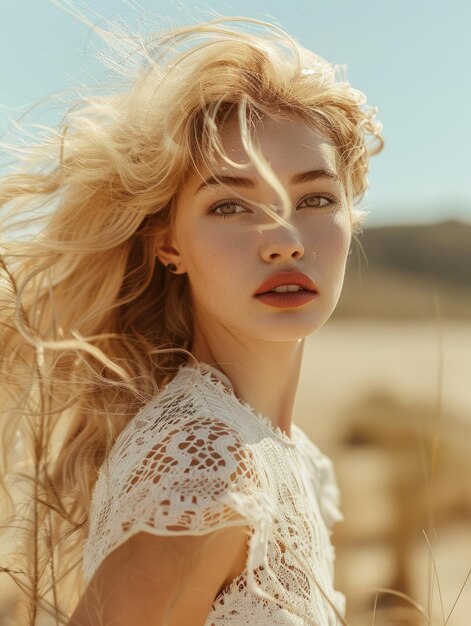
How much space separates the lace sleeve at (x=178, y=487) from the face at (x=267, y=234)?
0.37 m

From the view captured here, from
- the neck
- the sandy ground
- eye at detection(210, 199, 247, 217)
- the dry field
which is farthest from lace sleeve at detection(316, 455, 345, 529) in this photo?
the sandy ground

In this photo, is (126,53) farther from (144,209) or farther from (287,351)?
(287,351)

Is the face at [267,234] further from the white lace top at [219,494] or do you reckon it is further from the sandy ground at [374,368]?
the sandy ground at [374,368]

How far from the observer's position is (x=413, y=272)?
32500 millimetres

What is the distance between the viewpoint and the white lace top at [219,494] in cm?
174

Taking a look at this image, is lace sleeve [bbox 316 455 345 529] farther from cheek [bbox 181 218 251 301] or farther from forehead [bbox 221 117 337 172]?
forehead [bbox 221 117 337 172]

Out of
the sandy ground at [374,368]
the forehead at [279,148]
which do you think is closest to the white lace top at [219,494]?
the forehead at [279,148]

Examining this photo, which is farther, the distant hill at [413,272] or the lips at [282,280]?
the distant hill at [413,272]

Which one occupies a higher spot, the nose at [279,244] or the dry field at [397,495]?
the nose at [279,244]

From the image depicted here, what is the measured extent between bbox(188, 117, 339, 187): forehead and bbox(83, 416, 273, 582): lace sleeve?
654mm

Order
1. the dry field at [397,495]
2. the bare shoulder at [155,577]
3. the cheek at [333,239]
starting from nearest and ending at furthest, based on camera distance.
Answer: the bare shoulder at [155,577] < the cheek at [333,239] < the dry field at [397,495]

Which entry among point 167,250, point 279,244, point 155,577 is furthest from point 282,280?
point 155,577

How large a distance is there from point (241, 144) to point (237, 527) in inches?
38.1

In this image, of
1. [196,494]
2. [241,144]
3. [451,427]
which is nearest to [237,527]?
[196,494]
